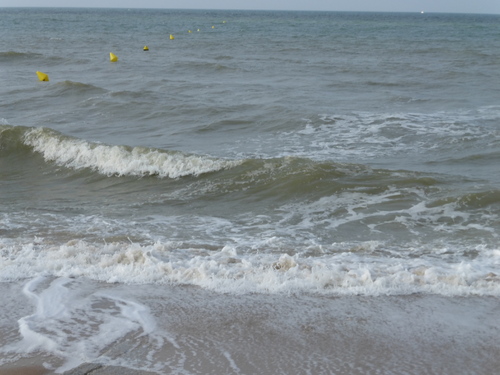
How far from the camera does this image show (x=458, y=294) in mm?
5457

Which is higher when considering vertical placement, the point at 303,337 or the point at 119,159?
the point at 303,337

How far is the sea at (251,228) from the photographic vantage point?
4625 millimetres

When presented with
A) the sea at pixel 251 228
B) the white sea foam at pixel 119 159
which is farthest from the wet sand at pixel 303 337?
the white sea foam at pixel 119 159

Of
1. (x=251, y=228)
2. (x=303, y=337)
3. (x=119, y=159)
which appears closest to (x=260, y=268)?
(x=303, y=337)

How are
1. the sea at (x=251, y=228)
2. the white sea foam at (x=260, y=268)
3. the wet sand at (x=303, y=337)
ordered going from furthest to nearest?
1. the white sea foam at (x=260, y=268)
2. the sea at (x=251, y=228)
3. the wet sand at (x=303, y=337)

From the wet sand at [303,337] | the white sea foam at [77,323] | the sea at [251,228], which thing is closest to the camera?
the wet sand at [303,337]

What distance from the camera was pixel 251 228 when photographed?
787 centimetres

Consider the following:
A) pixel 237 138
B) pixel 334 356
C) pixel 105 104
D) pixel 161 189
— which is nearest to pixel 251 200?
pixel 161 189

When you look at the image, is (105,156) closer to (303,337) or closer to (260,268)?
(260,268)

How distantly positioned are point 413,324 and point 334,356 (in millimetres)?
801

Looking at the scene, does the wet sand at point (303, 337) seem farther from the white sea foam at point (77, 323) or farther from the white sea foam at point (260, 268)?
the white sea foam at point (260, 268)

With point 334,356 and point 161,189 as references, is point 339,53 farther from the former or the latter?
point 334,356

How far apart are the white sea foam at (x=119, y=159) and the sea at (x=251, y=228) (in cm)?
4

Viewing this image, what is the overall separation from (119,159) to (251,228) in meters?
4.34
